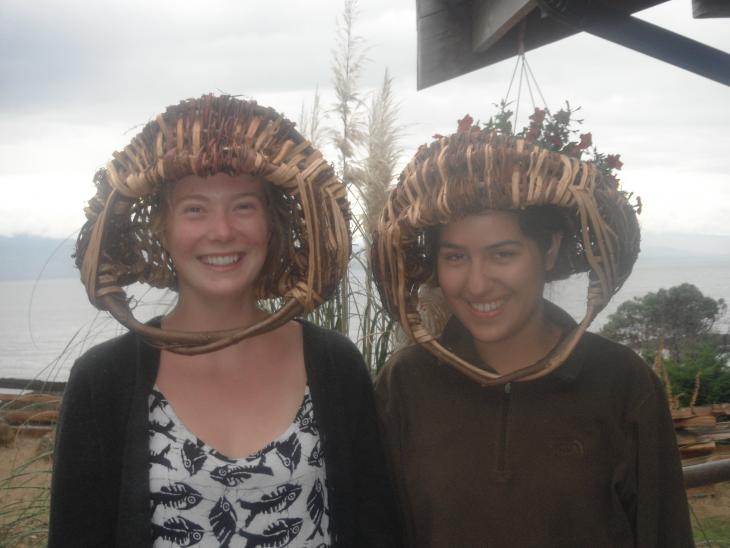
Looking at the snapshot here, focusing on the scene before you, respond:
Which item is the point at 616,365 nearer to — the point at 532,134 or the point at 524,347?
the point at 524,347

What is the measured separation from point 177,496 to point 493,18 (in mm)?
2063

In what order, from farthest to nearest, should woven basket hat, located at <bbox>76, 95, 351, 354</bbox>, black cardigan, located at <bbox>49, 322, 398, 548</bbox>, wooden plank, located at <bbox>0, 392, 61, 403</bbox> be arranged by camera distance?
wooden plank, located at <bbox>0, 392, 61, 403</bbox> < black cardigan, located at <bbox>49, 322, 398, 548</bbox> < woven basket hat, located at <bbox>76, 95, 351, 354</bbox>

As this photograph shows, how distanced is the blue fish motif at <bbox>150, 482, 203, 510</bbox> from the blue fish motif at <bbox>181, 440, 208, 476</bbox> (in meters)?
0.04

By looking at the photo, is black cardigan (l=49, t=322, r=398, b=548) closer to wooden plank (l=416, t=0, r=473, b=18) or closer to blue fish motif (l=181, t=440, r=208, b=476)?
blue fish motif (l=181, t=440, r=208, b=476)

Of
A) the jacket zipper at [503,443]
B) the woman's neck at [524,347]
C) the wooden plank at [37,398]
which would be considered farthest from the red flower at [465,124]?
the wooden plank at [37,398]

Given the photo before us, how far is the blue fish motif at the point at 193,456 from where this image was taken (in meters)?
1.75

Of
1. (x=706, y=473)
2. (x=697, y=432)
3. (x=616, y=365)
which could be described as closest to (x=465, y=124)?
(x=616, y=365)

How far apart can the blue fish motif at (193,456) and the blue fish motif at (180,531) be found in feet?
0.37

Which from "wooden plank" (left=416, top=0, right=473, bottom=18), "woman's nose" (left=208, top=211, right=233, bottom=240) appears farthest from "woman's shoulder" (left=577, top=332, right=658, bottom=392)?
"wooden plank" (left=416, top=0, right=473, bottom=18)

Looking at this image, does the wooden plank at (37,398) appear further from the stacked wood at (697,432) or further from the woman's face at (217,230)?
the stacked wood at (697,432)

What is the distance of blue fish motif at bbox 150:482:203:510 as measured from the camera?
1.75 metres

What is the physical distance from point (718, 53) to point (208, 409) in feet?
6.73

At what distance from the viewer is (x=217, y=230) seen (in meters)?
1.75

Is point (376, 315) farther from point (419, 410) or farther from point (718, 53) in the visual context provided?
point (718, 53)
